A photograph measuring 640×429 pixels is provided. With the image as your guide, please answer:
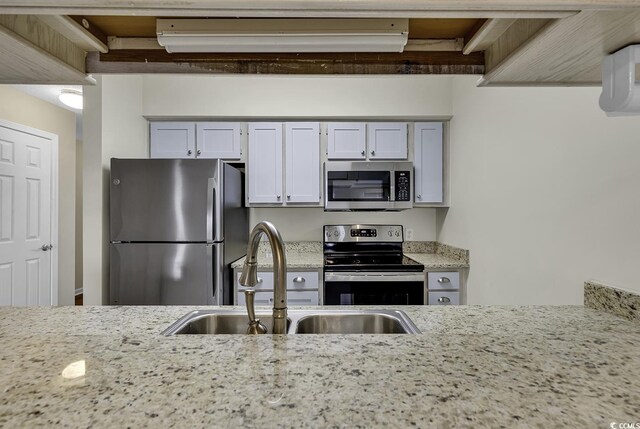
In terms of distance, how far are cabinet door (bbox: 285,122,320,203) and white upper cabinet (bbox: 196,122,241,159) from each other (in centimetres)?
47

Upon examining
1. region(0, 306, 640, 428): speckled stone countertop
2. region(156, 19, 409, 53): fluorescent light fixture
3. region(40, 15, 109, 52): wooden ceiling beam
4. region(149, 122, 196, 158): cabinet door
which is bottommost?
region(0, 306, 640, 428): speckled stone countertop

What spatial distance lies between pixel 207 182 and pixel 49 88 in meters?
2.44

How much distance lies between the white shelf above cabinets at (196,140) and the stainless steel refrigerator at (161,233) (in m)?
0.62

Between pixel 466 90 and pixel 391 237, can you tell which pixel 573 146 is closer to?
pixel 466 90

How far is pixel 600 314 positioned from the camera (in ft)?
3.67

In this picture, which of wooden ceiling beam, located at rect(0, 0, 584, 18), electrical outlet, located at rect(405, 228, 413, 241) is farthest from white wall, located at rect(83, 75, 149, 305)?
electrical outlet, located at rect(405, 228, 413, 241)

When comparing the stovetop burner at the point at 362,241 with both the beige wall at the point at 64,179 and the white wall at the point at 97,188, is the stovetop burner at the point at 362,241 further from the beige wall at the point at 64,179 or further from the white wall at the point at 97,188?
the beige wall at the point at 64,179

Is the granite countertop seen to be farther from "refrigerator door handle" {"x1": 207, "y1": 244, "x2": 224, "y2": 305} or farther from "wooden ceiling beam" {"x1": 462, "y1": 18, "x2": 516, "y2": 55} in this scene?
"wooden ceiling beam" {"x1": 462, "y1": 18, "x2": 516, "y2": 55}

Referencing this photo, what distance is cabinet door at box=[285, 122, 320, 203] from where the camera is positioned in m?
3.01

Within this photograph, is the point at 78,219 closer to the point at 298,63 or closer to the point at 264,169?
the point at 264,169

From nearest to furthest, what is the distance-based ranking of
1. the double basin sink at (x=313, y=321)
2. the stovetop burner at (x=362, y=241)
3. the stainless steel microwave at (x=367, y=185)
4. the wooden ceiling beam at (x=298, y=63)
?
1. the wooden ceiling beam at (x=298, y=63)
2. the double basin sink at (x=313, y=321)
3. the stainless steel microwave at (x=367, y=185)
4. the stovetop burner at (x=362, y=241)

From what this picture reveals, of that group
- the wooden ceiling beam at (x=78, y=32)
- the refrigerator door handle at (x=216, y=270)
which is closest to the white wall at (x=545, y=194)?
the wooden ceiling beam at (x=78, y=32)

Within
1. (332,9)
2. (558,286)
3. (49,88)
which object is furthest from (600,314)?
(49,88)

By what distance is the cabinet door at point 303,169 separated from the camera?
3012 millimetres
